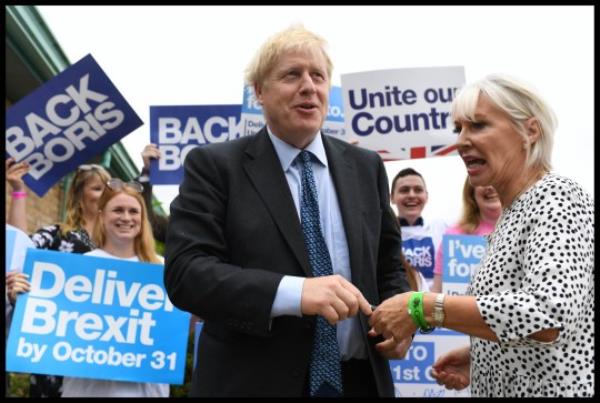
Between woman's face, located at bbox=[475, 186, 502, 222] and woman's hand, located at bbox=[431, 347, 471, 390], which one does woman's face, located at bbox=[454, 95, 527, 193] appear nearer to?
woman's hand, located at bbox=[431, 347, 471, 390]

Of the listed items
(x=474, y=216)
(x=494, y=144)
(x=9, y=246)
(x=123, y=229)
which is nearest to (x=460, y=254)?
(x=474, y=216)

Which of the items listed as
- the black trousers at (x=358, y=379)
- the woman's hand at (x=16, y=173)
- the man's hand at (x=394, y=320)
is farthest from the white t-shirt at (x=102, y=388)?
the man's hand at (x=394, y=320)

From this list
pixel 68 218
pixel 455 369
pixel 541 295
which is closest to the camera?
pixel 541 295

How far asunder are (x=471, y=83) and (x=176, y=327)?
2888 mm

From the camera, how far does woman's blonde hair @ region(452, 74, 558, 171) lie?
2.33 meters

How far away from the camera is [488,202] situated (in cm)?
528

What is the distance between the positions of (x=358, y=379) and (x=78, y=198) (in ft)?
11.4

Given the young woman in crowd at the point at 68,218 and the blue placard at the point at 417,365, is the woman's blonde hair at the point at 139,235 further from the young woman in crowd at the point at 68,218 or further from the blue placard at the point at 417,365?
the blue placard at the point at 417,365

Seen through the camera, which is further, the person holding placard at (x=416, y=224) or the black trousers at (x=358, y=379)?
the person holding placard at (x=416, y=224)

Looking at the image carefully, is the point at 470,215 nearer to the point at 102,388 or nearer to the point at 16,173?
the point at 102,388

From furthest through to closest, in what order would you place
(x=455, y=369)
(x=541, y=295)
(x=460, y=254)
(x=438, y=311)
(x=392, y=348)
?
(x=460, y=254) → (x=455, y=369) → (x=392, y=348) → (x=438, y=311) → (x=541, y=295)

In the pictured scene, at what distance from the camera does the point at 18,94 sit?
913cm

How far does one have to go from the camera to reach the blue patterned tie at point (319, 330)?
219 centimetres

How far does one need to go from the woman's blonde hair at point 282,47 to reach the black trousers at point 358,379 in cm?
98
